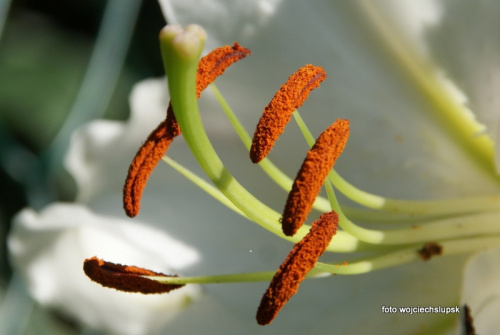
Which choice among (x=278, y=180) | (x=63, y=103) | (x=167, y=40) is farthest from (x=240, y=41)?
(x=63, y=103)

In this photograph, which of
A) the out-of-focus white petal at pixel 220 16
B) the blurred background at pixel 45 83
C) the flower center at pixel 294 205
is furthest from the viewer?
the blurred background at pixel 45 83

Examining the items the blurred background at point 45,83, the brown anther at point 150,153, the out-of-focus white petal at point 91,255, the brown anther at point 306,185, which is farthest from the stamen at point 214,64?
the blurred background at point 45,83

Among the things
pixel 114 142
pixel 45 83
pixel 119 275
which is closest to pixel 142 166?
pixel 119 275

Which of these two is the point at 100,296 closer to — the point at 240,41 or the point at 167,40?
the point at 240,41

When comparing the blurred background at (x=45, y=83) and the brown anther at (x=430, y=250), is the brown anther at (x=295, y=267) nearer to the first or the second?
the brown anther at (x=430, y=250)

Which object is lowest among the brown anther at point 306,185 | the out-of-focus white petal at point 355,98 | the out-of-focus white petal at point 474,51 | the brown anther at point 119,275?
the brown anther at point 119,275

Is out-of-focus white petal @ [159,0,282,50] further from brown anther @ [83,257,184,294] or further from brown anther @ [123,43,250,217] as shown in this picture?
brown anther @ [83,257,184,294]

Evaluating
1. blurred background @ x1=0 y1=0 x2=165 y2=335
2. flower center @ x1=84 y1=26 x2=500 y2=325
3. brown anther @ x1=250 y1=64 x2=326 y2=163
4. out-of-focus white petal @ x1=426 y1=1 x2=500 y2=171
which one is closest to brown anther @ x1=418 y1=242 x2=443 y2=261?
flower center @ x1=84 y1=26 x2=500 y2=325
